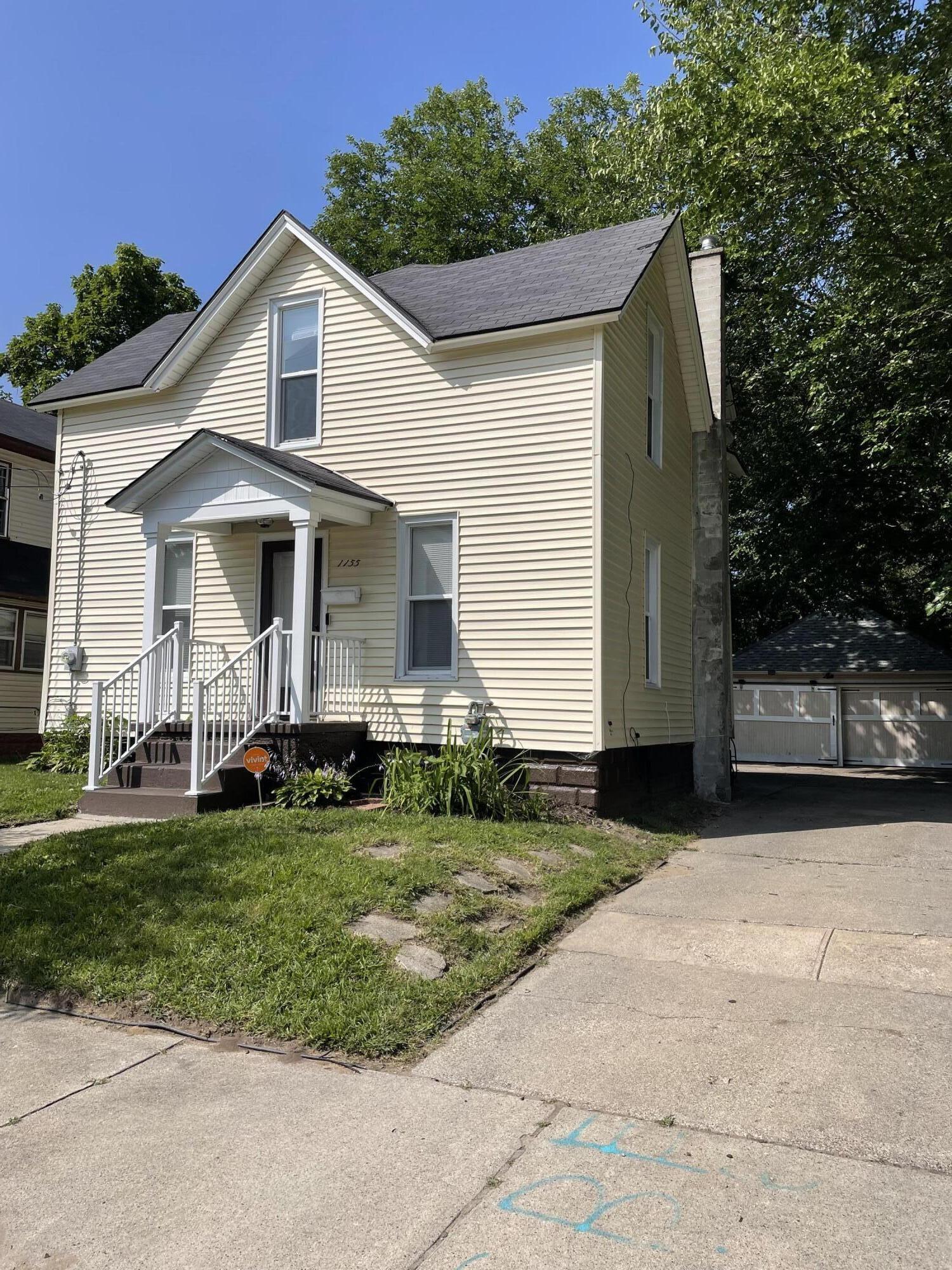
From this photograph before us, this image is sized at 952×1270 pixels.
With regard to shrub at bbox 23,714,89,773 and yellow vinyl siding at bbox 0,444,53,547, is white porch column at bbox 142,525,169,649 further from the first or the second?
yellow vinyl siding at bbox 0,444,53,547

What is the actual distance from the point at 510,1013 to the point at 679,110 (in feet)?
46.5

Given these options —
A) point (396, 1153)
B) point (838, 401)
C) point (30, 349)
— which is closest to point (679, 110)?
point (838, 401)

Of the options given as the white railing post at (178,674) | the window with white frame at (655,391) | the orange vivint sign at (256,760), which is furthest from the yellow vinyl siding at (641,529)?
the white railing post at (178,674)

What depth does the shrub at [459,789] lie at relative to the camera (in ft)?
30.2

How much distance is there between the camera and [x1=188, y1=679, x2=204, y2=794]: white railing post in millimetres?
9031

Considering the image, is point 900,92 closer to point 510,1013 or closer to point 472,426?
point 472,426

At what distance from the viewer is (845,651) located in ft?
85.0

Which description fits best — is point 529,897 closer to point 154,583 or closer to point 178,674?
point 178,674

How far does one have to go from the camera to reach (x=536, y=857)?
778cm

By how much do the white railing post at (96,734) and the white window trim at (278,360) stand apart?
4176mm

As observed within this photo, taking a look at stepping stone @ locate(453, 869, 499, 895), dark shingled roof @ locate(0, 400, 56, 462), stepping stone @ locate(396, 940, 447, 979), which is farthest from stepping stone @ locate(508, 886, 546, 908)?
dark shingled roof @ locate(0, 400, 56, 462)

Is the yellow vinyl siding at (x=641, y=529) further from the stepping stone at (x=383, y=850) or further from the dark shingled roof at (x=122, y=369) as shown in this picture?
the dark shingled roof at (x=122, y=369)

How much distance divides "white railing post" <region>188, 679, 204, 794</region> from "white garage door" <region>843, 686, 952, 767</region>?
67.7 feet

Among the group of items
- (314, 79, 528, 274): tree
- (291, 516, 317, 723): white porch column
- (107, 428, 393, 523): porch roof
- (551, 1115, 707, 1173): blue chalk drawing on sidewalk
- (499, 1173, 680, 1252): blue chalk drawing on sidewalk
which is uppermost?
(314, 79, 528, 274): tree
